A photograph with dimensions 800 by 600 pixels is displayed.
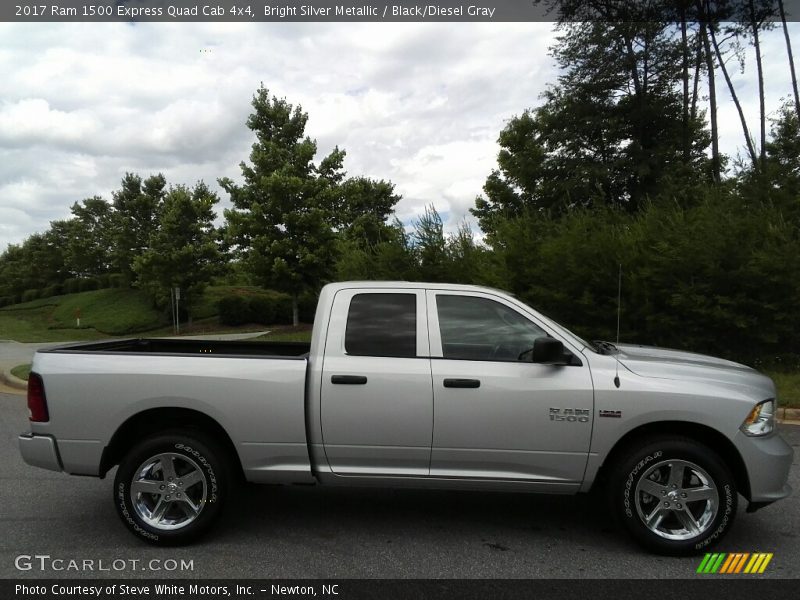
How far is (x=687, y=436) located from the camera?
392 centimetres

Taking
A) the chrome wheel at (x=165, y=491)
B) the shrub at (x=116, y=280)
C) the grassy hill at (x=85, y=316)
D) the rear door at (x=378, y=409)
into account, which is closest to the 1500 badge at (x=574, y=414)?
the rear door at (x=378, y=409)

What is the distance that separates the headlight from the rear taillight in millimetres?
4589

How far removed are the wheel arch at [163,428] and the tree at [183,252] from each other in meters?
30.4

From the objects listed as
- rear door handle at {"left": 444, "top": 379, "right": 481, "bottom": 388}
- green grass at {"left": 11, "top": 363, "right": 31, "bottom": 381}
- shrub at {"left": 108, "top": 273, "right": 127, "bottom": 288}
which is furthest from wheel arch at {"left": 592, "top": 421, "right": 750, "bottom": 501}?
shrub at {"left": 108, "top": 273, "right": 127, "bottom": 288}

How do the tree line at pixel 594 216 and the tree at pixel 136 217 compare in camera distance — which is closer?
the tree line at pixel 594 216

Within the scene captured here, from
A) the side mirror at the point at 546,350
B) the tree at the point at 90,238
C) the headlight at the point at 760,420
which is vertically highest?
the tree at the point at 90,238

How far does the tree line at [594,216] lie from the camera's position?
454 inches

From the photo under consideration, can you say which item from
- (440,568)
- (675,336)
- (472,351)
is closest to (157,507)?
(440,568)

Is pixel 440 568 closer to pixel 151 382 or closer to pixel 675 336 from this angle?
pixel 151 382

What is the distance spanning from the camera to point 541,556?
12.5 feet

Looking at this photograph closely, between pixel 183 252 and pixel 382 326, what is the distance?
3097cm

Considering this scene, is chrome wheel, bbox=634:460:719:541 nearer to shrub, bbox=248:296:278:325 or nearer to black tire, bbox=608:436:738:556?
black tire, bbox=608:436:738:556

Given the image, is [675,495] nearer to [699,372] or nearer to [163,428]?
[699,372]

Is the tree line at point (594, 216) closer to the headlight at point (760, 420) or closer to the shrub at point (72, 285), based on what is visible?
the shrub at point (72, 285)
